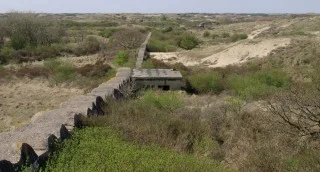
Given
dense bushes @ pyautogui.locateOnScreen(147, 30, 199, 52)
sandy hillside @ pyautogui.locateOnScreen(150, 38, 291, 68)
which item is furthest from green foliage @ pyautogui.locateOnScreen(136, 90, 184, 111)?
dense bushes @ pyautogui.locateOnScreen(147, 30, 199, 52)

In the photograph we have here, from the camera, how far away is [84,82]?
24953mm

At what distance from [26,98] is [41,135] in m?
14.5

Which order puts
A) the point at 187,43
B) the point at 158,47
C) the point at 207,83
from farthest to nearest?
the point at 187,43, the point at 158,47, the point at 207,83

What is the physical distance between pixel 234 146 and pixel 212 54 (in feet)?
83.5

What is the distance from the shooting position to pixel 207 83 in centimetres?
2192

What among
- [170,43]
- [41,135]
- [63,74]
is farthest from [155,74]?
[170,43]

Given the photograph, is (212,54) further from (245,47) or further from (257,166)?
(257,166)

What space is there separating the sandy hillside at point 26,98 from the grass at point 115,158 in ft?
25.2

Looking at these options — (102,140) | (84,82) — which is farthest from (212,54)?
(102,140)

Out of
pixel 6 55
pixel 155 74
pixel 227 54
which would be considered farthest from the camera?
pixel 6 55

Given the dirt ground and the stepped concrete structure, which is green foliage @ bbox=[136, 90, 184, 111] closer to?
the stepped concrete structure

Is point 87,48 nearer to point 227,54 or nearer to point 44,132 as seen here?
point 227,54

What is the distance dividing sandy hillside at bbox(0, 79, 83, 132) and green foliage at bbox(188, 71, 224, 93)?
5.43m

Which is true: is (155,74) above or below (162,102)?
below
